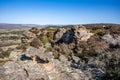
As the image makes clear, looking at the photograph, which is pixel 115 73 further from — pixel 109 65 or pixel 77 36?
pixel 77 36

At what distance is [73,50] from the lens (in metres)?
20.1

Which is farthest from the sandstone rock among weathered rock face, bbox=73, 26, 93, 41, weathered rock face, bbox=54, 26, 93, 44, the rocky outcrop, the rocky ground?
the rocky outcrop

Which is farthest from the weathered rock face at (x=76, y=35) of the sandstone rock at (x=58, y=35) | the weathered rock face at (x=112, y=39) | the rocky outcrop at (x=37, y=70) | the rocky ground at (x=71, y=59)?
the rocky outcrop at (x=37, y=70)

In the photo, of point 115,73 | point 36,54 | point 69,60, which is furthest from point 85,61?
point 36,54

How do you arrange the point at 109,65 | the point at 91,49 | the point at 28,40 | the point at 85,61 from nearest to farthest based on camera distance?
the point at 109,65
the point at 85,61
the point at 91,49
the point at 28,40

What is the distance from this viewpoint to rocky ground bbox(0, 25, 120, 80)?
1517cm

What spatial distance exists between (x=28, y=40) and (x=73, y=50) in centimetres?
634

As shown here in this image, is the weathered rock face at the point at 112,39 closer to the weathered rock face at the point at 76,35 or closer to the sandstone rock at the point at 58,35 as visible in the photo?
the weathered rock face at the point at 76,35

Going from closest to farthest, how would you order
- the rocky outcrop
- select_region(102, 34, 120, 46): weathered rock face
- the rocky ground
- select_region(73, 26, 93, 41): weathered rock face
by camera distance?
1. the rocky outcrop
2. the rocky ground
3. select_region(102, 34, 120, 46): weathered rock face
4. select_region(73, 26, 93, 41): weathered rock face

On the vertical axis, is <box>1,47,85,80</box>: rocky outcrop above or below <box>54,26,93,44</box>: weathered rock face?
below

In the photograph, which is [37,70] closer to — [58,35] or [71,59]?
[71,59]

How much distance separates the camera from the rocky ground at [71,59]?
15.2 metres

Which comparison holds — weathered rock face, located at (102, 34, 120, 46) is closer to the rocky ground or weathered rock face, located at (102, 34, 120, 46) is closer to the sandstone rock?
the rocky ground

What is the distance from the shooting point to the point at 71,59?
18391 mm
